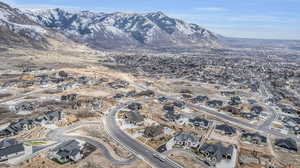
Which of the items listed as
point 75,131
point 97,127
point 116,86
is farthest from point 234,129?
point 116,86

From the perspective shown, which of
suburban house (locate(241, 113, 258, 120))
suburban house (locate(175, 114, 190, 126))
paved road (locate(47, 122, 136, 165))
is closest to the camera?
paved road (locate(47, 122, 136, 165))

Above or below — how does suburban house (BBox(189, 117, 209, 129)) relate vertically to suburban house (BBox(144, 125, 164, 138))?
below

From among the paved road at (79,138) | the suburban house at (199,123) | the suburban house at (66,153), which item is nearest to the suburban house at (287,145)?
the suburban house at (199,123)

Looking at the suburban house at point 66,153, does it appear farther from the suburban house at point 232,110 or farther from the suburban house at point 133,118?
the suburban house at point 232,110

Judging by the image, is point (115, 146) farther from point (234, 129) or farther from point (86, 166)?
point (234, 129)

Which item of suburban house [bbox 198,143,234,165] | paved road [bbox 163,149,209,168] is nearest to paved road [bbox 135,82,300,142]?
suburban house [bbox 198,143,234,165]

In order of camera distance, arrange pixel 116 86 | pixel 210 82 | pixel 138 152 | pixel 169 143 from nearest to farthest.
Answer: pixel 138 152 → pixel 169 143 → pixel 116 86 → pixel 210 82

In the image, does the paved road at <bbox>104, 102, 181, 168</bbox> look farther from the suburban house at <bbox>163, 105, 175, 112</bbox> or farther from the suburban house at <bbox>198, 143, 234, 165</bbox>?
the suburban house at <bbox>163, 105, 175, 112</bbox>
